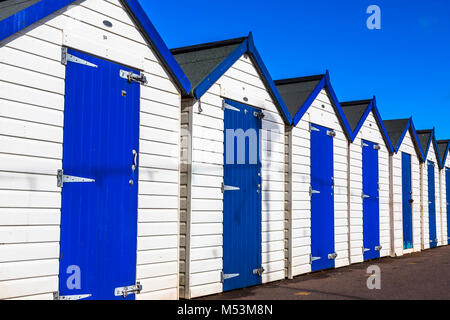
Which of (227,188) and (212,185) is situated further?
(227,188)

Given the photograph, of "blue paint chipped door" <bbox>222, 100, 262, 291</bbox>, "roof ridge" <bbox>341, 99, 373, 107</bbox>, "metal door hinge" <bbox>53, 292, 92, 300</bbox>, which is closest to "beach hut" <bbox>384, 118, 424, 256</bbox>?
"roof ridge" <bbox>341, 99, 373, 107</bbox>

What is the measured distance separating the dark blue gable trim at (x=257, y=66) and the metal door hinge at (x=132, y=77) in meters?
0.92

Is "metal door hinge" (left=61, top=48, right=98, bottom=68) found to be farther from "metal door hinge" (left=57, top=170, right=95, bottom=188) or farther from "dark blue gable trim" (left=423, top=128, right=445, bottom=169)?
"dark blue gable trim" (left=423, top=128, right=445, bottom=169)

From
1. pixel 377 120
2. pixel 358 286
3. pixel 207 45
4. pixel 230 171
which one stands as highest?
pixel 207 45

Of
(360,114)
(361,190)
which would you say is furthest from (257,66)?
(361,190)

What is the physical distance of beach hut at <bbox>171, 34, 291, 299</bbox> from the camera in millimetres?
7301

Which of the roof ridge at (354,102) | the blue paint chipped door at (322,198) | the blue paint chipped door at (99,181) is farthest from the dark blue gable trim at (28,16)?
the roof ridge at (354,102)

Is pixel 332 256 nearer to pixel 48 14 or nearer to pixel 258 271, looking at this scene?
pixel 258 271

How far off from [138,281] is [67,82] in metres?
2.42

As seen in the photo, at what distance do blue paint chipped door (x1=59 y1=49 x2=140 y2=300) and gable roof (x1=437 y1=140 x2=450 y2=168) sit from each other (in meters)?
16.0

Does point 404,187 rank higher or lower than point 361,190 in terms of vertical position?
higher

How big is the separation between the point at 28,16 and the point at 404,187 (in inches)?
495

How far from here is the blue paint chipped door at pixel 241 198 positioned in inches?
315

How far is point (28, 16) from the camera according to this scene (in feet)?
17.1
